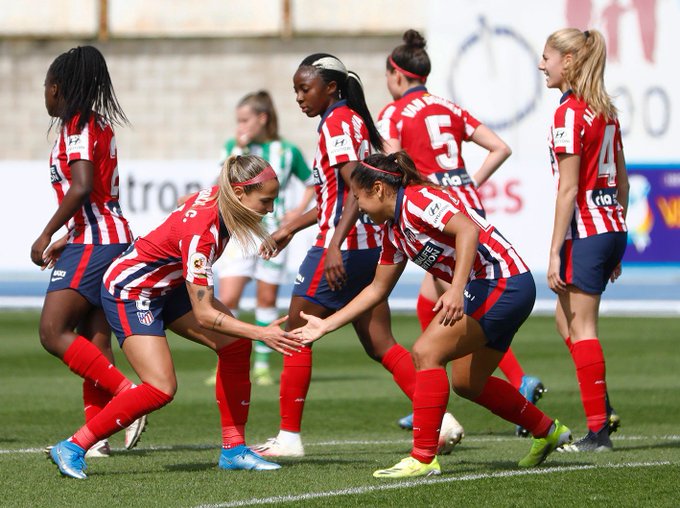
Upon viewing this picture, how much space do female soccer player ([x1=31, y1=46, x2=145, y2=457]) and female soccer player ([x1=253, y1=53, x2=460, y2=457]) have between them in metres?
0.82

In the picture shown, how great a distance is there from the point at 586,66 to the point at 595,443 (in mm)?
1936

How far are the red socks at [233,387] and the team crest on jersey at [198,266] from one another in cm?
58

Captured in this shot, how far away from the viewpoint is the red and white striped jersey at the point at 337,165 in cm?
711

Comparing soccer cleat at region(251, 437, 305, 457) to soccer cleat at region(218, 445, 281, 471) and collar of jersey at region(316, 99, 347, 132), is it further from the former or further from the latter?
collar of jersey at region(316, 99, 347, 132)

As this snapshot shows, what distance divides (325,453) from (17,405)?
3080 millimetres

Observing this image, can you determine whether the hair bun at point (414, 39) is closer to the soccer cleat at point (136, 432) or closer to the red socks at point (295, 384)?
Result: the red socks at point (295, 384)

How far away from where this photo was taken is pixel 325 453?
723 cm

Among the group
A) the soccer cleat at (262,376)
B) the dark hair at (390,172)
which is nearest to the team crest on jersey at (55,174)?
the dark hair at (390,172)

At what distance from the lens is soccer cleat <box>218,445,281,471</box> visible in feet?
21.3

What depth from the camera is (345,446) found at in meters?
7.57

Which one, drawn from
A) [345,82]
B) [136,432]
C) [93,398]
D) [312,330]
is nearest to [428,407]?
[312,330]

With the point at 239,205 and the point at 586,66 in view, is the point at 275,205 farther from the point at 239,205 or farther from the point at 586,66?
the point at 239,205

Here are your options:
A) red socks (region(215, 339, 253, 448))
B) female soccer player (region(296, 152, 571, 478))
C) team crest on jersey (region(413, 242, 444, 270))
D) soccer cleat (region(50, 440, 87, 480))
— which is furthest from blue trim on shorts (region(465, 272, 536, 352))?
soccer cleat (region(50, 440, 87, 480))

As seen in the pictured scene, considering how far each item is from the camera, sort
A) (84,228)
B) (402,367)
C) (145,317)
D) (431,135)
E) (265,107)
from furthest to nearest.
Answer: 1. (265,107)
2. (431,135)
3. (402,367)
4. (84,228)
5. (145,317)
